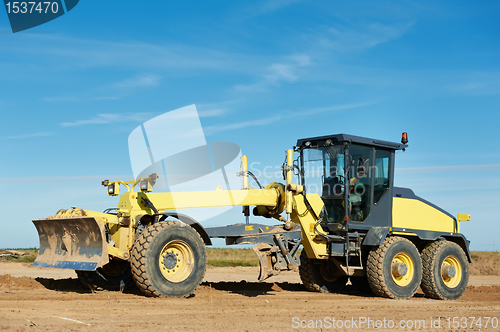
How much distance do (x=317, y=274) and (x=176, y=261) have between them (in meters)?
4.45

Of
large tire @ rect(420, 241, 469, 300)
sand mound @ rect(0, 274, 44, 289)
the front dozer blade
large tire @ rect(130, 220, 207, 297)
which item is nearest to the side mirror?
the front dozer blade

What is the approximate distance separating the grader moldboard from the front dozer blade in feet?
0.07

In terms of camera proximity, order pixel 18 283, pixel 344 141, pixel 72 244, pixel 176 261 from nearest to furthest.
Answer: pixel 176 261 → pixel 72 244 → pixel 18 283 → pixel 344 141

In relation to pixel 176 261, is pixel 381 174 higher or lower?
higher

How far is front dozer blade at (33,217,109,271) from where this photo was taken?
9.88 metres

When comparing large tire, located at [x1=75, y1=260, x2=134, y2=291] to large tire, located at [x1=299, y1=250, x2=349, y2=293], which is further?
large tire, located at [x1=299, y1=250, x2=349, y2=293]

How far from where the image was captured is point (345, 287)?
1443 cm

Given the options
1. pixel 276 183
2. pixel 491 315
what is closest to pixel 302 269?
pixel 276 183

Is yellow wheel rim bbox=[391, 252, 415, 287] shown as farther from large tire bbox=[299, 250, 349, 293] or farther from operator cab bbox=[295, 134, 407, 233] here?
large tire bbox=[299, 250, 349, 293]

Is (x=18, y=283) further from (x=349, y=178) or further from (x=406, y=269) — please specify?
(x=406, y=269)

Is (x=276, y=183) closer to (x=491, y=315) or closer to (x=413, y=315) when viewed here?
(x=413, y=315)

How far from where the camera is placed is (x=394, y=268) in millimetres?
12094

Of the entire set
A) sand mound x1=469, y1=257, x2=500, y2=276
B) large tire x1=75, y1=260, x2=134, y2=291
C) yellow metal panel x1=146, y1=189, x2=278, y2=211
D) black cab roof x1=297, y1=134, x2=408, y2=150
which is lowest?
sand mound x1=469, y1=257, x2=500, y2=276

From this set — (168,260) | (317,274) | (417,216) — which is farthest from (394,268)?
(168,260)
